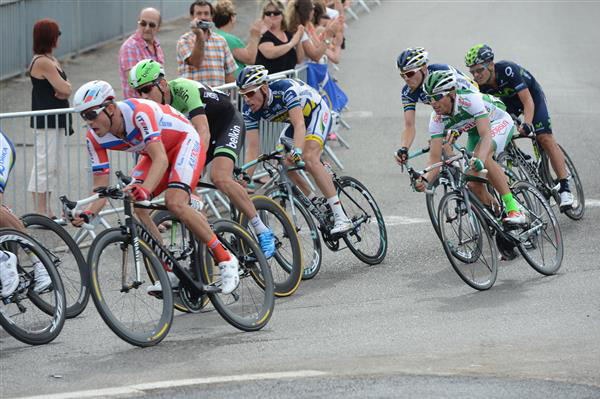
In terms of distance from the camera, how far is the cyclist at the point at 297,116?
9951 mm

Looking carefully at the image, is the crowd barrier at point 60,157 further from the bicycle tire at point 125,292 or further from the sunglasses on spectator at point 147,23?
the bicycle tire at point 125,292

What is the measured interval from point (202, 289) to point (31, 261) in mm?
1197

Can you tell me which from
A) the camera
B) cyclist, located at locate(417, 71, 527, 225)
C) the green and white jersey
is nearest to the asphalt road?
cyclist, located at locate(417, 71, 527, 225)

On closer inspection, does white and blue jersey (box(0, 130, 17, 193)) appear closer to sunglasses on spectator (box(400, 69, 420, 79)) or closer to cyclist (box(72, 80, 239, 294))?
cyclist (box(72, 80, 239, 294))

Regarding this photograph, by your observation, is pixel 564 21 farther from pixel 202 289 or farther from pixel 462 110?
pixel 202 289

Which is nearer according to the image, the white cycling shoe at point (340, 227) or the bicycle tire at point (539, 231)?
the bicycle tire at point (539, 231)

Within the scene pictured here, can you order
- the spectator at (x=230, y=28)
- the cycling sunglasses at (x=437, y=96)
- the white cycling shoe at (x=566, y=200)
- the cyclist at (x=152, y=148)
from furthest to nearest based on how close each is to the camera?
the spectator at (x=230, y=28)
the white cycling shoe at (x=566, y=200)
the cycling sunglasses at (x=437, y=96)
the cyclist at (x=152, y=148)

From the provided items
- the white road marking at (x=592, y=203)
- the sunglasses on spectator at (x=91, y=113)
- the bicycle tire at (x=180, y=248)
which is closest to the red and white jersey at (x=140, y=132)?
the sunglasses on spectator at (x=91, y=113)

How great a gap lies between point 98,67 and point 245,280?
45.8ft

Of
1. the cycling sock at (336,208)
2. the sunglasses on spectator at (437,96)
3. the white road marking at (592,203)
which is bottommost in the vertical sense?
the white road marking at (592,203)

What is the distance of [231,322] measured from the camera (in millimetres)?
8320

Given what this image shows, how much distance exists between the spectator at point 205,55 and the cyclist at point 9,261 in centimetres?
442

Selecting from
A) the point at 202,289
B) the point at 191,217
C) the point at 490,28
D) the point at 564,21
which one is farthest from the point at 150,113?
the point at 564,21

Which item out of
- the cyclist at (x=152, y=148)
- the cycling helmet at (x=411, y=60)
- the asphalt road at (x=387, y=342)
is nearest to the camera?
the asphalt road at (x=387, y=342)
